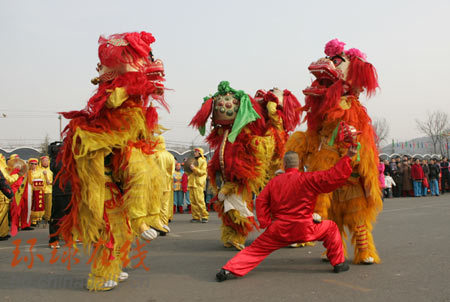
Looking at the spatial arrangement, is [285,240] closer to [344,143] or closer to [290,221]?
[290,221]

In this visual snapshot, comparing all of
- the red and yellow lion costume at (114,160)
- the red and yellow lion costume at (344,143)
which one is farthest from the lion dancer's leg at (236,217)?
the red and yellow lion costume at (114,160)

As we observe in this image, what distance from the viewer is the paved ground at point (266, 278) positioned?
11.6ft

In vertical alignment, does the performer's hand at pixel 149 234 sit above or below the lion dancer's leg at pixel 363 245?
above

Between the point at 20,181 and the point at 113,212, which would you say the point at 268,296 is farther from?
the point at 20,181

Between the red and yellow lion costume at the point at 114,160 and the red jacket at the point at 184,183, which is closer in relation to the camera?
the red and yellow lion costume at the point at 114,160

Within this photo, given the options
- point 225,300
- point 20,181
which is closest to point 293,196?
point 225,300

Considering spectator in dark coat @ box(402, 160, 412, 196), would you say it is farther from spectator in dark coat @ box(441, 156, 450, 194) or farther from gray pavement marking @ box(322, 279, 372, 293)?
gray pavement marking @ box(322, 279, 372, 293)

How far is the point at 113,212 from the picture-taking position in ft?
12.8

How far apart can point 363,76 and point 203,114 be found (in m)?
2.34

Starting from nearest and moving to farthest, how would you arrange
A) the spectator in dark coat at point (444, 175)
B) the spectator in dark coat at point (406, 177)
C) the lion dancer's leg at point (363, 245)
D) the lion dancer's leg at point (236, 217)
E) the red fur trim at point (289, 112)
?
the lion dancer's leg at point (363, 245) → the lion dancer's leg at point (236, 217) → the red fur trim at point (289, 112) → the spectator in dark coat at point (406, 177) → the spectator in dark coat at point (444, 175)

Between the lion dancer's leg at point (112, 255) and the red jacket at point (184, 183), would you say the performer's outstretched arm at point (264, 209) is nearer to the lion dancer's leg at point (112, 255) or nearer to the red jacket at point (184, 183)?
the lion dancer's leg at point (112, 255)

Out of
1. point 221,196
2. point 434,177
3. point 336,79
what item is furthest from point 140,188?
point 434,177

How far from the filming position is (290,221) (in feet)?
13.4

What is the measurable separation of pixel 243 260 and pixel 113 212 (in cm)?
137
